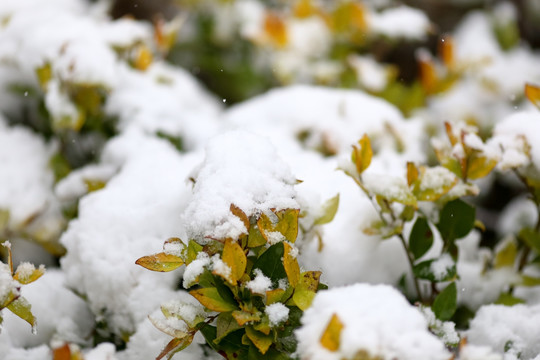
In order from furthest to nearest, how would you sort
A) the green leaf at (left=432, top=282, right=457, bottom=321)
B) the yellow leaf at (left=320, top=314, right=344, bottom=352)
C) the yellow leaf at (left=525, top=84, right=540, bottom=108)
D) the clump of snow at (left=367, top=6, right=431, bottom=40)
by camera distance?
the clump of snow at (left=367, top=6, right=431, bottom=40), the yellow leaf at (left=525, top=84, right=540, bottom=108), the green leaf at (left=432, top=282, right=457, bottom=321), the yellow leaf at (left=320, top=314, right=344, bottom=352)

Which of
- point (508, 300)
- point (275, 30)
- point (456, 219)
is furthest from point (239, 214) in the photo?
point (275, 30)

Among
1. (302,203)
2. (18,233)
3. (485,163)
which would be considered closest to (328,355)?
(302,203)

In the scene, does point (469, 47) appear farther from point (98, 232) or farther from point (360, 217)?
point (98, 232)

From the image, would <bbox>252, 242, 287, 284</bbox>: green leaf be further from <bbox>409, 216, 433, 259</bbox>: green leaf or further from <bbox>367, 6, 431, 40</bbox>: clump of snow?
<bbox>367, 6, 431, 40</bbox>: clump of snow

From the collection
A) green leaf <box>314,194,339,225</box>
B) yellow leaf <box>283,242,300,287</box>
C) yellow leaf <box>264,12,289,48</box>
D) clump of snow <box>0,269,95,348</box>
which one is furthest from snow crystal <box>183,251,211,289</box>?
yellow leaf <box>264,12,289,48</box>

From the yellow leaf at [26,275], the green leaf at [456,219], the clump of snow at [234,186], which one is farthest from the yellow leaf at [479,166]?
the yellow leaf at [26,275]

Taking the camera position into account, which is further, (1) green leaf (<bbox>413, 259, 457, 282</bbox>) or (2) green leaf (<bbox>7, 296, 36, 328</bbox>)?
(1) green leaf (<bbox>413, 259, 457, 282</bbox>)
